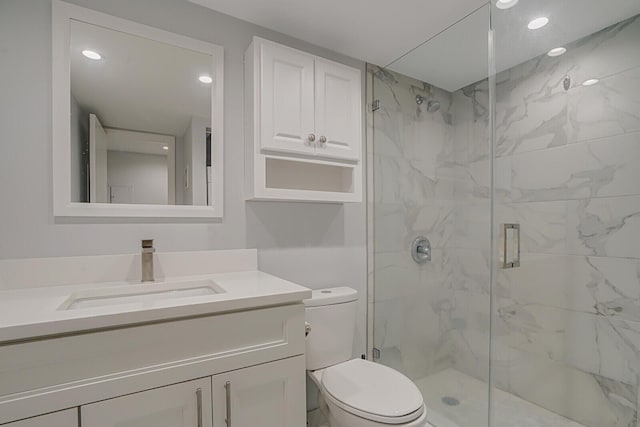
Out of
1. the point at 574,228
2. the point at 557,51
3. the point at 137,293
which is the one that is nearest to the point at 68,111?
the point at 137,293

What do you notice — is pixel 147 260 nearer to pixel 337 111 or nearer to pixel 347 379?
pixel 347 379

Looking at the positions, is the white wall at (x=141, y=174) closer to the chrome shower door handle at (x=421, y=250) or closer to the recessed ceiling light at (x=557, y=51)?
the chrome shower door handle at (x=421, y=250)

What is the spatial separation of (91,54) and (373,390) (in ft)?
6.05

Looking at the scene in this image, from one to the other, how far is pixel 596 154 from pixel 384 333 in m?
1.55

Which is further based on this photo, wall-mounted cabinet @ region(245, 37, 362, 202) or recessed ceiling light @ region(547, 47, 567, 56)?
recessed ceiling light @ region(547, 47, 567, 56)

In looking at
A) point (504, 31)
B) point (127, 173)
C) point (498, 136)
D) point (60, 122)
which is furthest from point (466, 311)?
point (60, 122)

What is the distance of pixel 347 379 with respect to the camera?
1.43 m

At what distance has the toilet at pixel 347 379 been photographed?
1182 millimetres

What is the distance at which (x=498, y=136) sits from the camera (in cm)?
179

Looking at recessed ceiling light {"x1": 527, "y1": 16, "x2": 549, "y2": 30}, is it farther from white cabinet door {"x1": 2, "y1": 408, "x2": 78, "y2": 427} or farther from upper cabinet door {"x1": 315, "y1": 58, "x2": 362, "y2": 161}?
white cabinet door {"x1": 2, "y1": 408, "x2": 78, "y2": 427}

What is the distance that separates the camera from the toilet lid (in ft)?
3.89

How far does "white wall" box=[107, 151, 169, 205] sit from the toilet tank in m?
0.87

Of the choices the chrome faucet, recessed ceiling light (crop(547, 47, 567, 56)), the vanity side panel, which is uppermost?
recessed ceiling light (crop(547, 47, 567, 56))

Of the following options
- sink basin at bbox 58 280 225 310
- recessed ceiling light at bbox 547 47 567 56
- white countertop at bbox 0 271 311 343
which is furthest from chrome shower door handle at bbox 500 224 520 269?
sink basin at bbox 58 280 225 310
